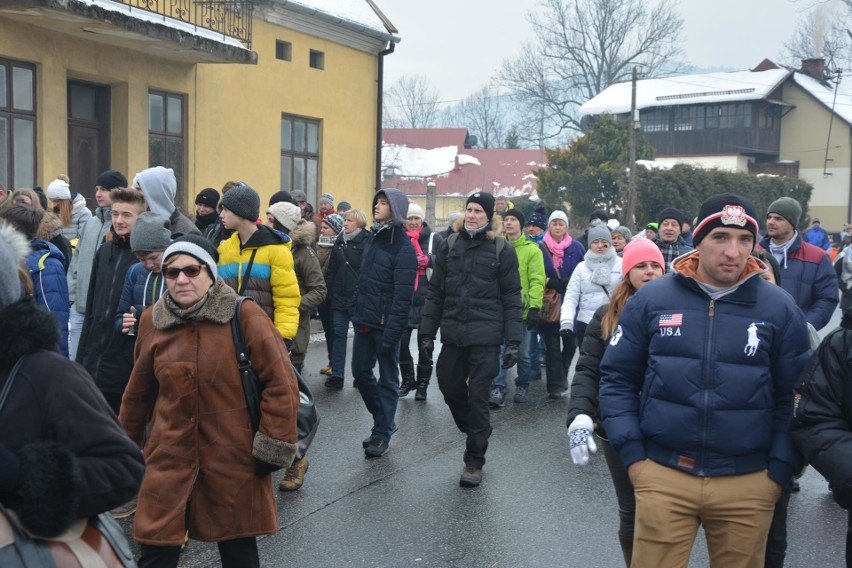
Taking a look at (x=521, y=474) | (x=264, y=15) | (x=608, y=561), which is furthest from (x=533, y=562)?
(x=264, y=15)

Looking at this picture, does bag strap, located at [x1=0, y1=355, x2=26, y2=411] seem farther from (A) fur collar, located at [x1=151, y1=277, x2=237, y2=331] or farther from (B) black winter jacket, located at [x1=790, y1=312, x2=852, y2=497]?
(B) black winter jacket, located at [x1=790, y1=312, x2=852, y2=497]

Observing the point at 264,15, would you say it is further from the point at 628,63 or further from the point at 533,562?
the point at 628,63

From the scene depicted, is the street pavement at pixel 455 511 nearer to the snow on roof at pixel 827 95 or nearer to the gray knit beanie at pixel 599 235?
the gray knit beanie at pixel 599 235

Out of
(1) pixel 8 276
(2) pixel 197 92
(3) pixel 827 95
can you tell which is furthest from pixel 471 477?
(3) pixel 827 95

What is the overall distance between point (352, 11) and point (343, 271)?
38.3 feet

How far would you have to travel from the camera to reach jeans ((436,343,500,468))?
22.6 ft

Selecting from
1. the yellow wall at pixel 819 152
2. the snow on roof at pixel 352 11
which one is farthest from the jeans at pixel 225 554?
the yellow wall at pixel 819 152

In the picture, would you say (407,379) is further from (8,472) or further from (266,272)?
(8,472)

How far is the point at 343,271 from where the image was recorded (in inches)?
401

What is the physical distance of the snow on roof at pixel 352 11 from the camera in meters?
19.1

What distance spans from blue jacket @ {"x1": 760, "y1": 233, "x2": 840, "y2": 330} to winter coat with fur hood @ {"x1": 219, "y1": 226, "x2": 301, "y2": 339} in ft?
12.2

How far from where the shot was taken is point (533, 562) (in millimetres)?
5355

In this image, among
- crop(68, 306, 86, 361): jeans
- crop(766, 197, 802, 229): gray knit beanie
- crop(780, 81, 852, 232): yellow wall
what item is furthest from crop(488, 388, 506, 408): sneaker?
crop(780, 81, 852, 232): yellow wall

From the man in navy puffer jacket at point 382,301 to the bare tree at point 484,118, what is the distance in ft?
249
